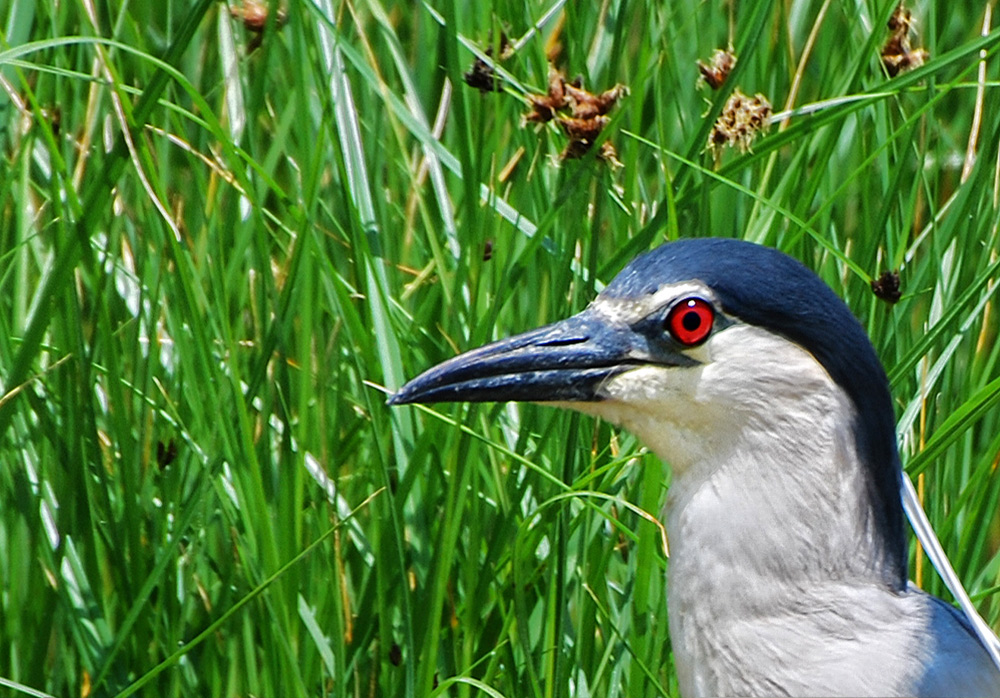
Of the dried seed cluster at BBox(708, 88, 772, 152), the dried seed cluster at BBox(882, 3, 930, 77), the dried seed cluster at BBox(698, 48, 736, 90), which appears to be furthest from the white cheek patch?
the dried seed cluster at BBox(882, 3, 930, 77)

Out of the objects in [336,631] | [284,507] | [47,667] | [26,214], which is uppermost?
[26,214]

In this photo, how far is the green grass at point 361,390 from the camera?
6.98 feet

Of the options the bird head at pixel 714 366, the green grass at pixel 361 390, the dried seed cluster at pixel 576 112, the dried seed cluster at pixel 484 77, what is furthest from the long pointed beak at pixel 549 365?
the dried seed cluster at pixel 484 77

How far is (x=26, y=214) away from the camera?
2.45m

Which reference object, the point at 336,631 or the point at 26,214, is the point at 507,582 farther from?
the point at 26,214

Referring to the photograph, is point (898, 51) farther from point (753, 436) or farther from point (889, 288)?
point (753, 436)

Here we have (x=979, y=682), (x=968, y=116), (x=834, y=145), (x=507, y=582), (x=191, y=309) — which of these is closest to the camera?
(x=979, y=682)

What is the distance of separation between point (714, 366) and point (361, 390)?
650 millimetres

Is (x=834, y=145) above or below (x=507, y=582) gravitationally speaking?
above

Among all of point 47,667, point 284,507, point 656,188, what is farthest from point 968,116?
point 47,667

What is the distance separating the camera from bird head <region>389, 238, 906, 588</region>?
6.36ft

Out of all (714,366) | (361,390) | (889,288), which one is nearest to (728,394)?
(714,366)

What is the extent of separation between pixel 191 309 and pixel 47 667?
616 mm

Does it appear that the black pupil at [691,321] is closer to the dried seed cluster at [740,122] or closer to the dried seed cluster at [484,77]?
the dried seed cluster at [740,122]
